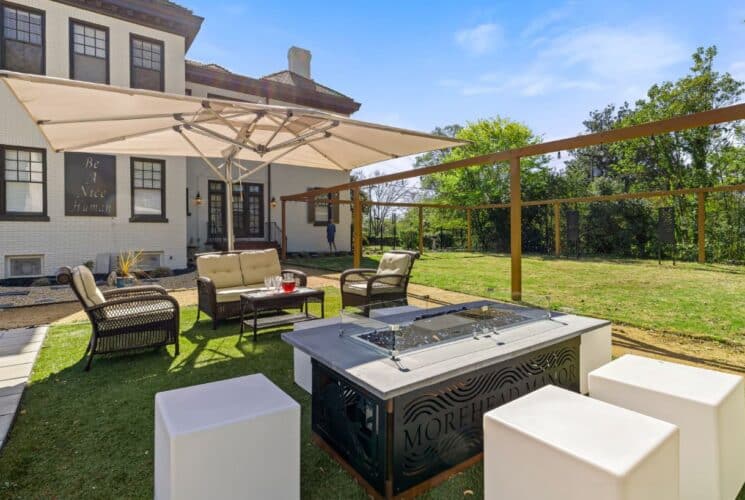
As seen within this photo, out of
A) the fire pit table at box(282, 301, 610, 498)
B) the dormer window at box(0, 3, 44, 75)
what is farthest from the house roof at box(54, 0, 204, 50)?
the fire pit table at box(282, 301, 610, 498)

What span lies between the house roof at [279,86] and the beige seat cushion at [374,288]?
33.0ft

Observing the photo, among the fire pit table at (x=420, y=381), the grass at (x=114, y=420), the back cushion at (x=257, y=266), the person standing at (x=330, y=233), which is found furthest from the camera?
the person standing at (x=330, y=233)

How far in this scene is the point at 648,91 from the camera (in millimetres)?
17297

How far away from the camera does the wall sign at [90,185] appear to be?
9.31 metres

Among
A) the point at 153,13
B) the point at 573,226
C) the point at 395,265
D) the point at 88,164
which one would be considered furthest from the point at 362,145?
the point at 573,226

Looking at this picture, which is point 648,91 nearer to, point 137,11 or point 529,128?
point 529,128

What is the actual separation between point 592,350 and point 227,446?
2.65 m

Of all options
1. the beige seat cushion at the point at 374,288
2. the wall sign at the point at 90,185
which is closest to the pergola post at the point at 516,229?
the beige seat cushion at the point at 374,288

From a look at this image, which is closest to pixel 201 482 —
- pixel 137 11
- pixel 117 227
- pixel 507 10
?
pixel 507 10

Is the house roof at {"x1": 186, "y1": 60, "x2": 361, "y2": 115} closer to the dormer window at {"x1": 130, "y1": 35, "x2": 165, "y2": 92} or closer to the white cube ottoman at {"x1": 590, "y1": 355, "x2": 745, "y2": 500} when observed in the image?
the dormer window at {"x1": 130, "y1": 35, "x2": 165, "y2": 92}

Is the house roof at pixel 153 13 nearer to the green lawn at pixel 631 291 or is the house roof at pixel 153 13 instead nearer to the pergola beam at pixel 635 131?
the green lawn at pixel 631 291

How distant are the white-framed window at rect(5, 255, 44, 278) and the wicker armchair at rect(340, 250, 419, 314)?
26.2 feet

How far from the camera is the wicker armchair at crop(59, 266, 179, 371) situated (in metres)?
3.54

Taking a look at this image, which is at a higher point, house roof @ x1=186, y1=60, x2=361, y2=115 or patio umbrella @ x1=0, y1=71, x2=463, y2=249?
house roof @ x1=186, y1=60, x2=361, y2=115
